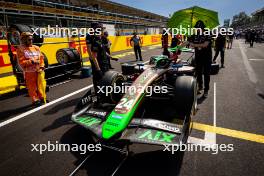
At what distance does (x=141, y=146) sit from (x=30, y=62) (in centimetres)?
326

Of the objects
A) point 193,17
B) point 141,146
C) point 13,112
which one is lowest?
point 141,146

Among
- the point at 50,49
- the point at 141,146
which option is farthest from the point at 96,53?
the point at 50,49

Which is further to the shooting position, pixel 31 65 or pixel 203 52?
pixel 203 52

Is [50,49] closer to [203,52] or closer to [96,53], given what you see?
[96,53]

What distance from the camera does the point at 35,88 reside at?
4.72 metres

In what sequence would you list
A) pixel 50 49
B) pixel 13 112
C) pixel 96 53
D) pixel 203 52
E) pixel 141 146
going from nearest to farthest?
pixel 141 146, pixel 13 112, pixel 96 53, pixel 203 52, pixel 50 49

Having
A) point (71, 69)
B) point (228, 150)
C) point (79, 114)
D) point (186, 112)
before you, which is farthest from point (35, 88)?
point (228, 150)

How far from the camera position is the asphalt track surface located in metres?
2.45

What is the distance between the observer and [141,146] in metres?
2.88

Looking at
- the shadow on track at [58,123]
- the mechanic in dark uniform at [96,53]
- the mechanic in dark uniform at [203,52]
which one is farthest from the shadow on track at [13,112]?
the mechanic in dark uniform at [203,52]

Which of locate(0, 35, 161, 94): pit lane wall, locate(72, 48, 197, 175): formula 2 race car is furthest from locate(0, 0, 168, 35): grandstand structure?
locate(72, 48, 197, 175): formula 2 race car

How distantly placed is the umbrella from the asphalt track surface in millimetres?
2050

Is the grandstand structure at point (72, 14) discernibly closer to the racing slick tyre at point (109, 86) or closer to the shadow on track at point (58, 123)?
the shadow on track at point (58, 123)

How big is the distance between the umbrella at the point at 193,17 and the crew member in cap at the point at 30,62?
4.21 meters
